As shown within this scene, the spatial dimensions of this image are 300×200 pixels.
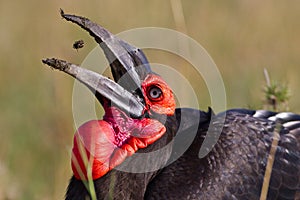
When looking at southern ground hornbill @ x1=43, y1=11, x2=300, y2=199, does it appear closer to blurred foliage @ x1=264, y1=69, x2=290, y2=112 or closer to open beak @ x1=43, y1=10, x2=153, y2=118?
open beak @ x1=43, y1=10, x2=153, y2=118

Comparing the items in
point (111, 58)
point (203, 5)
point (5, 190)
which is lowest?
point (5, 190)

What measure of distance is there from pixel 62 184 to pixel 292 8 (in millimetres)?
5584

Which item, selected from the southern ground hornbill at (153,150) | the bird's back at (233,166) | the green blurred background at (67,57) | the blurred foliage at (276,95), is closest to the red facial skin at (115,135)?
the southern ground hornbill at (153,150)

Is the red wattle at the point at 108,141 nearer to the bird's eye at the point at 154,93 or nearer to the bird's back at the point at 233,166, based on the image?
the bird's eye at the point at 154,93

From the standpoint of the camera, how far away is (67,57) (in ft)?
31.5

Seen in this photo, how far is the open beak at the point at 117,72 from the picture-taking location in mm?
4773

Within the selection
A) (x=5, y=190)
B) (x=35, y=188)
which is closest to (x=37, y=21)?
(x=35, y=188)

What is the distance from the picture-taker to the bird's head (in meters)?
4.84

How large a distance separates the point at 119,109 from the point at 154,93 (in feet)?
0.64

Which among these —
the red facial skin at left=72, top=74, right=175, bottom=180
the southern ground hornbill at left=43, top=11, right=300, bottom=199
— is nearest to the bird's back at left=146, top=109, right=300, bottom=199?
the southern ground hornbill at left=43, top=11, right=300, bottom=199

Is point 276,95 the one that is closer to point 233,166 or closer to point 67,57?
point 233,166

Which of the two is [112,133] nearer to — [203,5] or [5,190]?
[5,190]

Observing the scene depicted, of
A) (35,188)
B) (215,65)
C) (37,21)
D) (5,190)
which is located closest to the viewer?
(5,190)

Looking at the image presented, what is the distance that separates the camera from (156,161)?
5.12m
